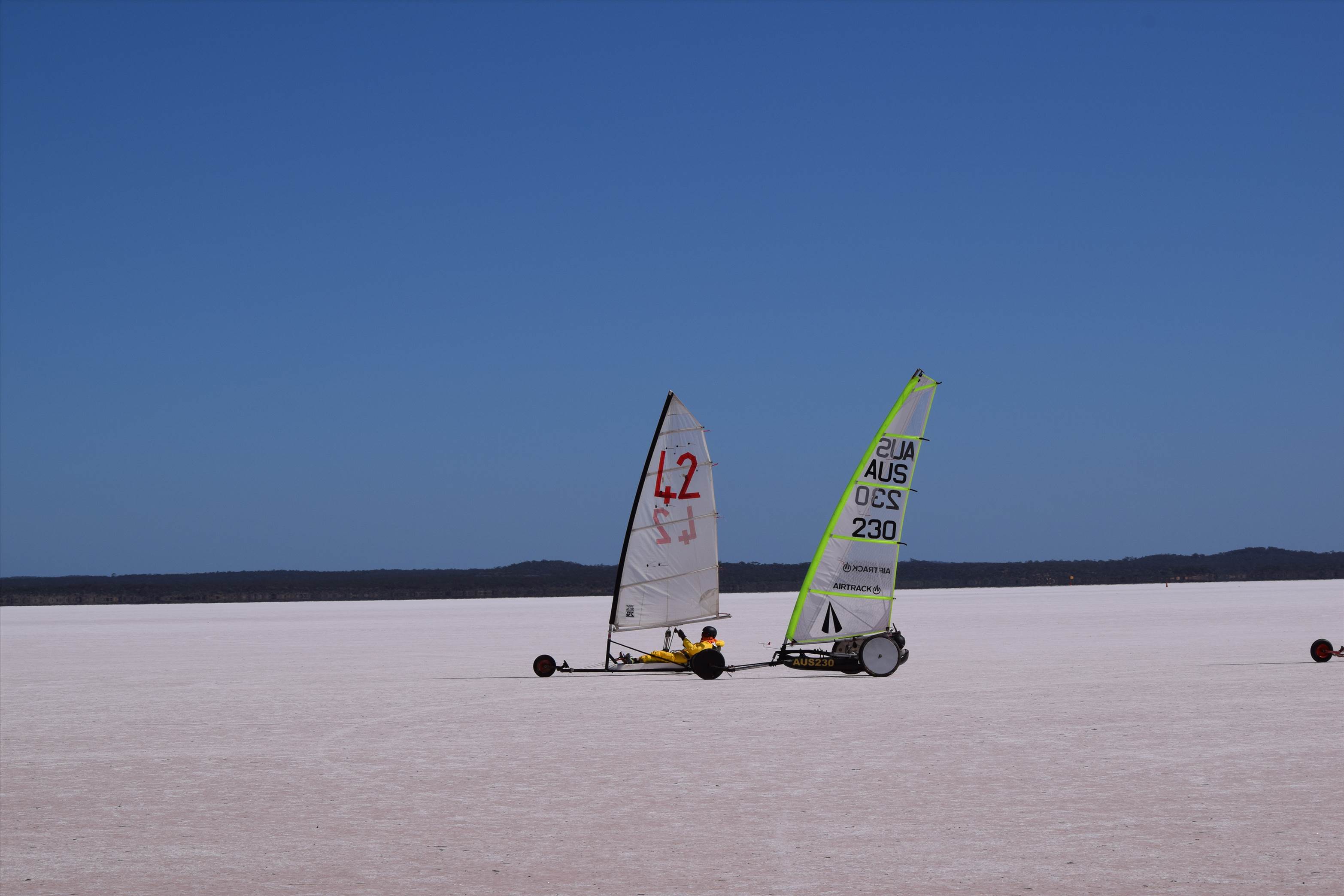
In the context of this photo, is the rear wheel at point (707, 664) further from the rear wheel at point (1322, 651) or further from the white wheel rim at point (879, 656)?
the rear wheel at point (1322, 651)

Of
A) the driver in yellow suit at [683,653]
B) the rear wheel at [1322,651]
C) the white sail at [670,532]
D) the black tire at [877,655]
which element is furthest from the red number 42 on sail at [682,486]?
the rear wheel at [1322,651]

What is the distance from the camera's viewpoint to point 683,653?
24.3 metres

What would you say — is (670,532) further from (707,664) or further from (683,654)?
(707,664)

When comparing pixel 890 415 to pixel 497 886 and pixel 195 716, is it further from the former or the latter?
pixel 497 886

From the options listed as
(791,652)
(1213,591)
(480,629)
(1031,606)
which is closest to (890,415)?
(791,652)

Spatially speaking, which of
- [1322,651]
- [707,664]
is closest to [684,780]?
[707,664]

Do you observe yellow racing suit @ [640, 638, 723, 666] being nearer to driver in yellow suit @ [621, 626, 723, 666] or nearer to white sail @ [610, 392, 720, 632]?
driver in yellow suit @ [621, 626, 723, 666]

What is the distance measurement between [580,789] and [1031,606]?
6115 centimetres

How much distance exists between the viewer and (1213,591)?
9450cm

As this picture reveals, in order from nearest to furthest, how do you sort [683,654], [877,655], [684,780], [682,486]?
1. [684,780]
2. [877,655]
3. [683,654]
4. [682,486]

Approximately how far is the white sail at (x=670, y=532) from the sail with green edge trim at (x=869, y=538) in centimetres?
211

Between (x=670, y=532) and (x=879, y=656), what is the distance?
15.1 feet

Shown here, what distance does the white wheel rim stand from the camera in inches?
931

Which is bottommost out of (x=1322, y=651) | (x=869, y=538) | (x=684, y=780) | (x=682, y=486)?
(x=684, y=780)
